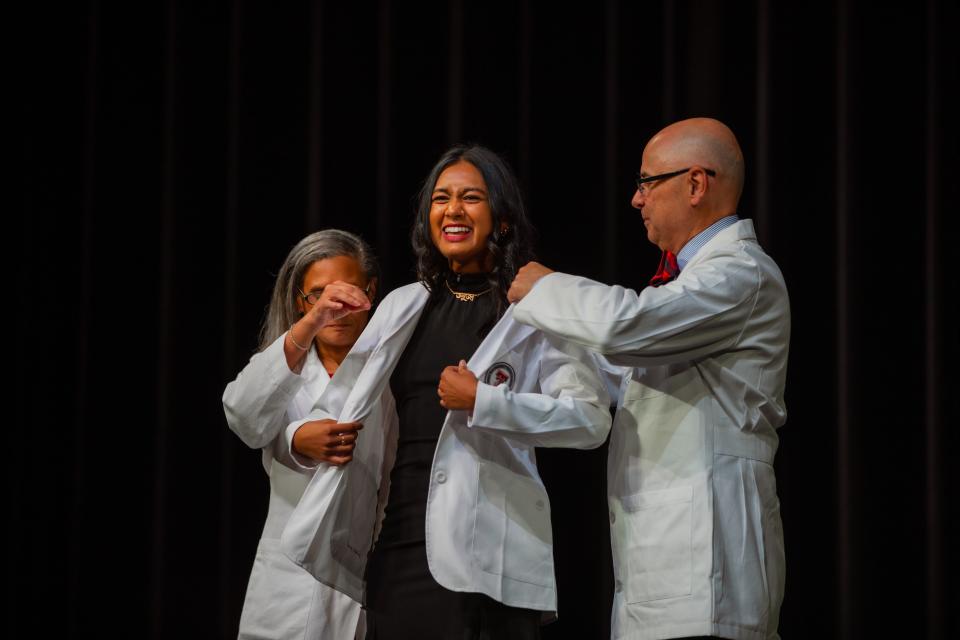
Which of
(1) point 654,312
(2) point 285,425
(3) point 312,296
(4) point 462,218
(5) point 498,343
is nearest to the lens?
(1) point 654,312

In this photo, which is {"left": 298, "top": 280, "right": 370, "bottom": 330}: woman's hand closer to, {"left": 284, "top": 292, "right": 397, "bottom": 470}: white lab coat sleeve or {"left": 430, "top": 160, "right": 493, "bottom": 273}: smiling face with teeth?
{"left": 284, "top": 292, "right": 397, "bottom": 470}: white lab coat sleeve

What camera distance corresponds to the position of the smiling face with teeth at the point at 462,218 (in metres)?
2.31

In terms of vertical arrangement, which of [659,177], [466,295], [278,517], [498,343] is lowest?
[278,517]

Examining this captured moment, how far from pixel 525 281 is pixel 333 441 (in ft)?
1.68

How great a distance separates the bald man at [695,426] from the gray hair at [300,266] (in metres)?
0.70

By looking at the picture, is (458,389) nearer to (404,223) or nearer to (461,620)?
(461,620)

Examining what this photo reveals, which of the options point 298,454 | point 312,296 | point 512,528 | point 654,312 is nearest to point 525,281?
point 654,312

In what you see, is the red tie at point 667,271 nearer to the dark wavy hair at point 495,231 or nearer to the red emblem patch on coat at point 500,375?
the dark wavy hair at point 495,231

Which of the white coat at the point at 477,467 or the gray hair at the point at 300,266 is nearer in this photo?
the white coat at the point at 477,467

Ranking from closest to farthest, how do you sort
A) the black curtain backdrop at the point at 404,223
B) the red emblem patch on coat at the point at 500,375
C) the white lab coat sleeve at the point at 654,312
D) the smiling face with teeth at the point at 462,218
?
the white lab coat sleeve at the point at 654,312, the red emblem patch on coat at the point at 500,375, the smiling face with teeth at the point at 462,218, the black curtain backdrop at the point at 404,223

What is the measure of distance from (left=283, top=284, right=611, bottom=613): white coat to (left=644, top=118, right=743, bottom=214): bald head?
0.44 metres

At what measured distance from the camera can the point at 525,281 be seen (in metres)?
2.09

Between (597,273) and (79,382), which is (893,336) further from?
(79,382)

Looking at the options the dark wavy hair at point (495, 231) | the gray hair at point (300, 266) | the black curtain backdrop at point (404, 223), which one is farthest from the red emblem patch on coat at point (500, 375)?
the black curtain backdrop at point (404, 223)
